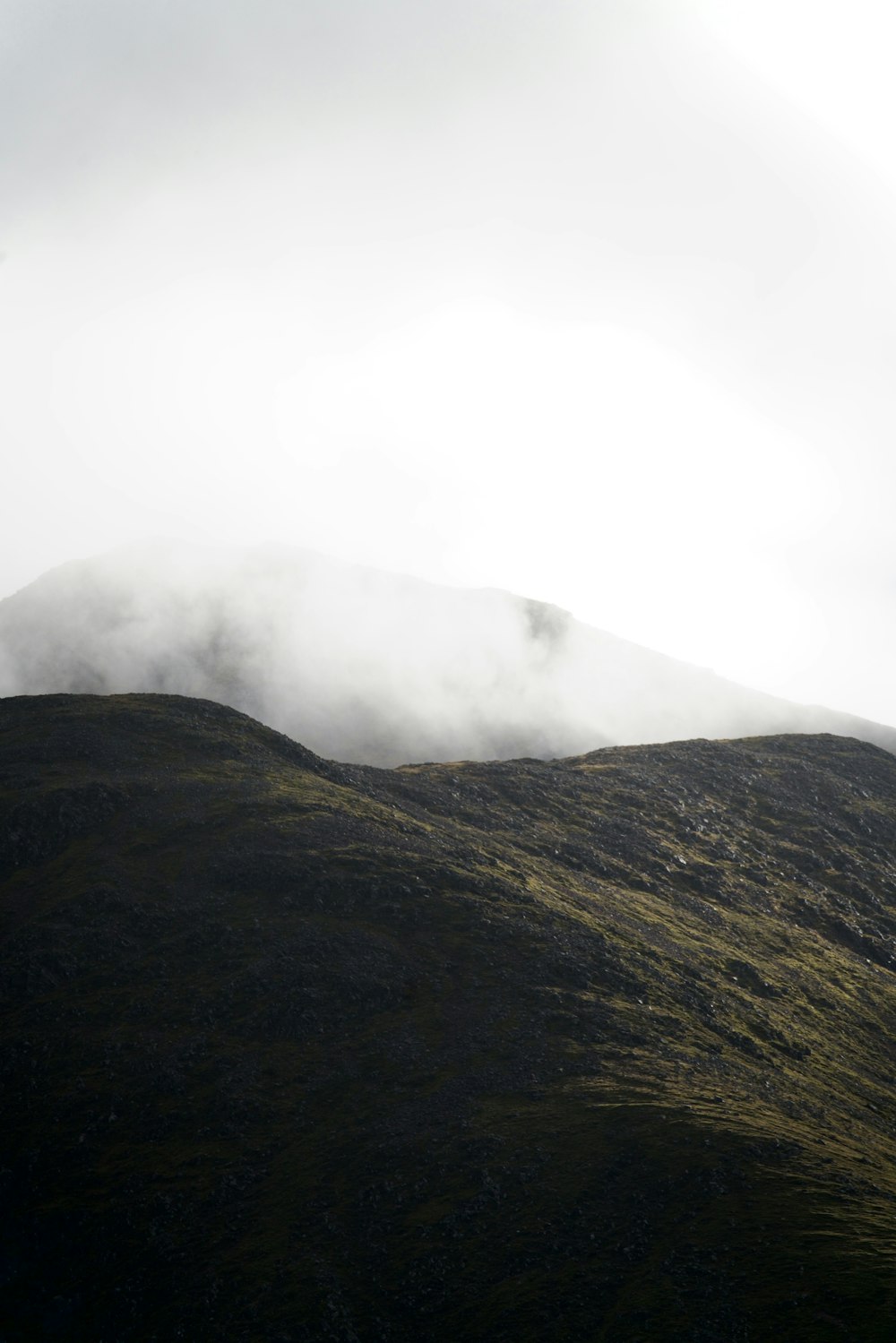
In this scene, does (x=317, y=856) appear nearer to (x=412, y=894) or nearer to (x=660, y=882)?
(x=412, y=894)

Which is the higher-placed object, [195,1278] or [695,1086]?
[695,1086]

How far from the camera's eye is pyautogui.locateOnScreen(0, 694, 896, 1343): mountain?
4709 centimetres

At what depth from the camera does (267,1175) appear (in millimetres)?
57000

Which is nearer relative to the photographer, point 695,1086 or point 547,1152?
point 547,1152

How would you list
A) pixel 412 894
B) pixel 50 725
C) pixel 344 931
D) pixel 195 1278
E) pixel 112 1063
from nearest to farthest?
pixel 195 1278 < pixel 112 1063 < pixel 344 931 < pixel 412 894 < pixel 50 725

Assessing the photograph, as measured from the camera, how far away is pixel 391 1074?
66.2 m

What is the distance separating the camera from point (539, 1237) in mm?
50281

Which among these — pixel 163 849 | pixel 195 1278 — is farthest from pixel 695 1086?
pixel 163 849

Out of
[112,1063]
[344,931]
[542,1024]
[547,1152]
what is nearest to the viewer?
[547,1152]

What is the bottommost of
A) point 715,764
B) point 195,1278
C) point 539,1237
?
point 195,1278

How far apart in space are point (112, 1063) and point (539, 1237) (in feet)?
108

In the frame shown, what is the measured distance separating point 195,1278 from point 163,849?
1956 inches

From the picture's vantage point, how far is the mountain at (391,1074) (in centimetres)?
4709

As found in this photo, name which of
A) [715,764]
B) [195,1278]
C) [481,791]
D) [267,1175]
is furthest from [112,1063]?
[715,764]
